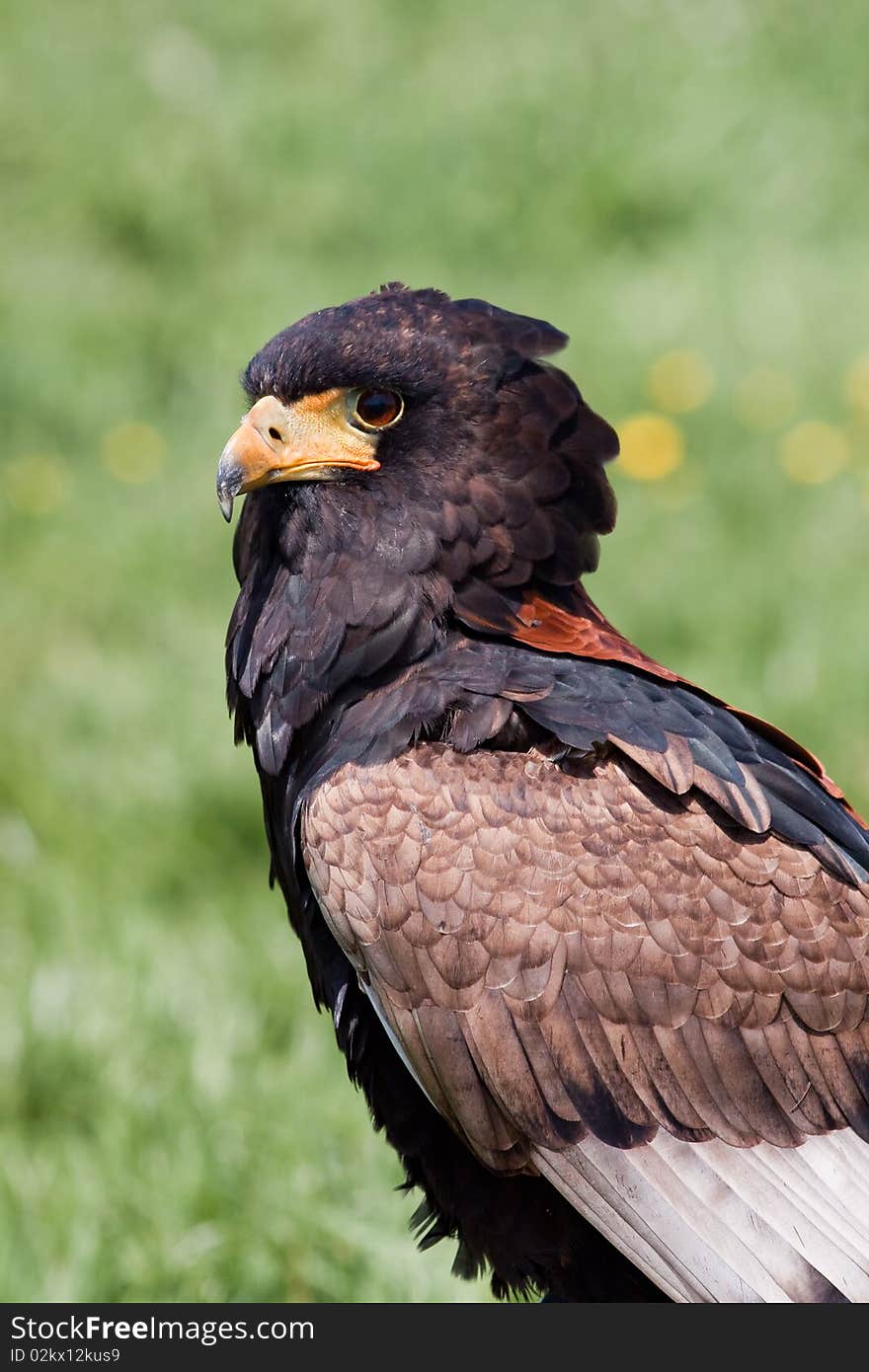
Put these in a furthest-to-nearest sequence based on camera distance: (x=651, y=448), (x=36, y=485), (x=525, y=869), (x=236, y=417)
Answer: (x=236, y=417) < (x=36, y=485) < (x=651, y=448) < (x=525, y=869)

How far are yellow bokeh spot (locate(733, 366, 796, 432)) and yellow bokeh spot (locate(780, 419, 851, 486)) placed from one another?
103 millimetres

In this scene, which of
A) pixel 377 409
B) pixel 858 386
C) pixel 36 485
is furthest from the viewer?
pixel 858 386

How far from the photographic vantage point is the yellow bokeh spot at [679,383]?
6289mm

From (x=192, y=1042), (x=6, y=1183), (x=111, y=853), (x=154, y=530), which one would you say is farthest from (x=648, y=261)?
(x=6, y=1183)

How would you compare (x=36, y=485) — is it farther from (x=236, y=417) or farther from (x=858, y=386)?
(x=858, y=386)

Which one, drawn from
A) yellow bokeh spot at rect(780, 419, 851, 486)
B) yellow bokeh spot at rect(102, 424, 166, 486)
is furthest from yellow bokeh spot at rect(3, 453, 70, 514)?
yellow bokeh spot at rect(780, 419, 851, 486)

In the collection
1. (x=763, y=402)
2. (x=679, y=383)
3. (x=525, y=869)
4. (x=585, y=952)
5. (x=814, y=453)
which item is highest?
(x=679, y=383)

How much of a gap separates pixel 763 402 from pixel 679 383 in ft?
1.02

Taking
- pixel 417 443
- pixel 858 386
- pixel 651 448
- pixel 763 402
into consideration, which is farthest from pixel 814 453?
pixel 417 443

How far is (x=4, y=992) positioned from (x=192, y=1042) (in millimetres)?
534

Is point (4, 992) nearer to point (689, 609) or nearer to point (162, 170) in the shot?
point (689, 609)

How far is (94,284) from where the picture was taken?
7098mm

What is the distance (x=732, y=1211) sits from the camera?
266 cm

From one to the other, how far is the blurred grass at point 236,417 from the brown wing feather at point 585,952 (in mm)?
1058
